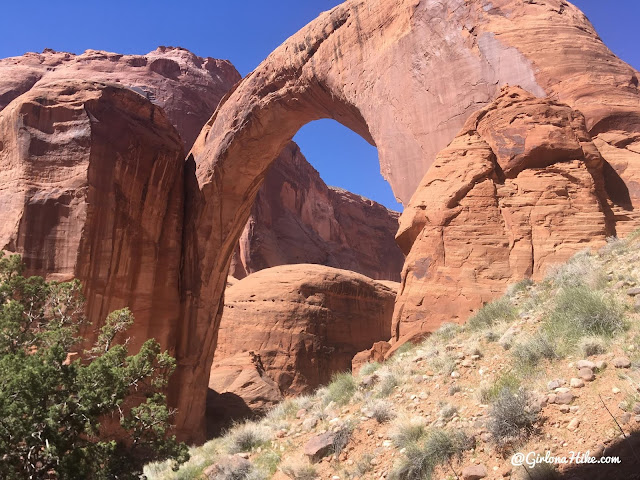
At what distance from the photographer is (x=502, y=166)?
29.7 ft

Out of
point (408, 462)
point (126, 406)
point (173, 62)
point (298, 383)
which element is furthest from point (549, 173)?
point (173, 62)

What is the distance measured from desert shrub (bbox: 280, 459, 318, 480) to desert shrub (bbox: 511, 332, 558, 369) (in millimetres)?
2503

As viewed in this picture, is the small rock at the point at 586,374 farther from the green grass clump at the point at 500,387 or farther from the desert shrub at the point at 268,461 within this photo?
the desert shrub at the point at 268,461

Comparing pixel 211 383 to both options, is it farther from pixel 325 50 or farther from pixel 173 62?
pixel 173 62

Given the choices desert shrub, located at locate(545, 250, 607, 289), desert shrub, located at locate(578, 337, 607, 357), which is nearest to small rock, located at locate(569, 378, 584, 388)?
desert shrub, located at locate(578, 337, 607, 357)

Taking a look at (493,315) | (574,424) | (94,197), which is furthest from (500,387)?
(94,197)

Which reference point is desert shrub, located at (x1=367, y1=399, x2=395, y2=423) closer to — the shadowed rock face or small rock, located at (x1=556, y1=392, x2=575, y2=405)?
small rock, located at (x1=556, y1=392, x2=575, y2=405)

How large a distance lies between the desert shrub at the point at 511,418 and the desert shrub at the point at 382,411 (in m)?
1.45

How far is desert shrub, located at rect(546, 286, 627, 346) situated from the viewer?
5.27 m

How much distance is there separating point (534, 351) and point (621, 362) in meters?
0.95

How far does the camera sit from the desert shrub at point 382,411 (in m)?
5.93

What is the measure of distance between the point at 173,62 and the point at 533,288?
3713cm

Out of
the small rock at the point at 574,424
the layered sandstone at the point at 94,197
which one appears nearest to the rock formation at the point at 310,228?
the layered sandstone at the point at 94,197

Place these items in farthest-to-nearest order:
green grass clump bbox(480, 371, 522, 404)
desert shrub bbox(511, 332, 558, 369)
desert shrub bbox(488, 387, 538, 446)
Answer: desert shrub bbox(511, 332, 558, 369)
green grass clump bbox(480, 371, 522, 404)
desert shrub bbox(488, 387, 538, 446)
